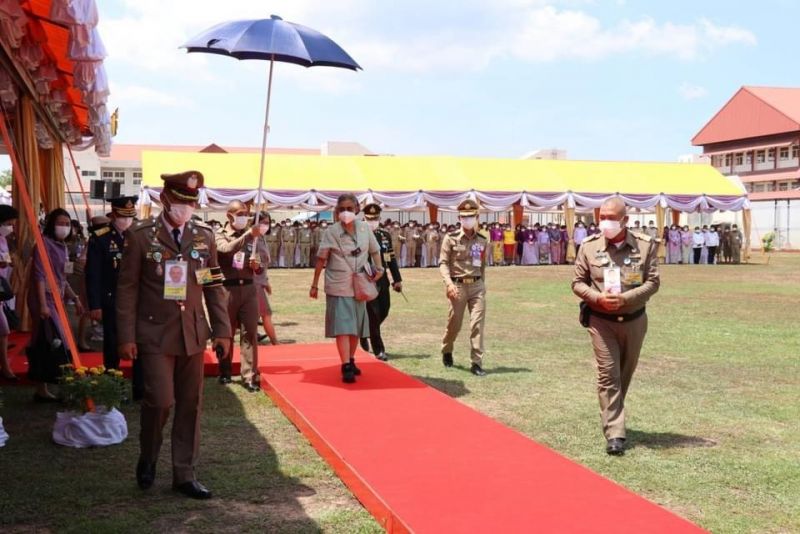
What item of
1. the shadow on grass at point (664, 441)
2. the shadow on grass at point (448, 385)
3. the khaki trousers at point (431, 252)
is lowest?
the shadow on grass at point (664, 441)

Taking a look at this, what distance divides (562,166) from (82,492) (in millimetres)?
28545

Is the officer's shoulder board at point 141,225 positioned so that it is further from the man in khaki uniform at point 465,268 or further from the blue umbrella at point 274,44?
the man in khaki uniform at point 465,268

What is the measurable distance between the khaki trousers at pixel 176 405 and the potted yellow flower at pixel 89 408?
980mm

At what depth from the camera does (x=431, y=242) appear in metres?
30.3

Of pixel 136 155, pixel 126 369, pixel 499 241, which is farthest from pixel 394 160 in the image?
pixel 136 155

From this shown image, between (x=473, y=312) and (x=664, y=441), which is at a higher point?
(x=473, y=312)

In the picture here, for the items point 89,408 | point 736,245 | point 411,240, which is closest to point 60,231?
point 89,408

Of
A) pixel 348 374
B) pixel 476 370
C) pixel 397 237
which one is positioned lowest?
pixel 476 370

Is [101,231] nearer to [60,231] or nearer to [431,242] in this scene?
[60,231]

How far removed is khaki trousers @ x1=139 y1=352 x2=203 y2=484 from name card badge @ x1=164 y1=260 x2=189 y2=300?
0.34 meters

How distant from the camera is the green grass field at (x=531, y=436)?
4.35 metres

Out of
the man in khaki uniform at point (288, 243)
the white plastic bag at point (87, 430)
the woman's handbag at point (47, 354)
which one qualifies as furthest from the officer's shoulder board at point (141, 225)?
the man in khaki uniform at point (288, 243)

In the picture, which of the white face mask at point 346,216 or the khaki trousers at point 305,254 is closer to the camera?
the white face mask at point 346,216

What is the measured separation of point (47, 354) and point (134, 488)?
Answer: 7.84ft
